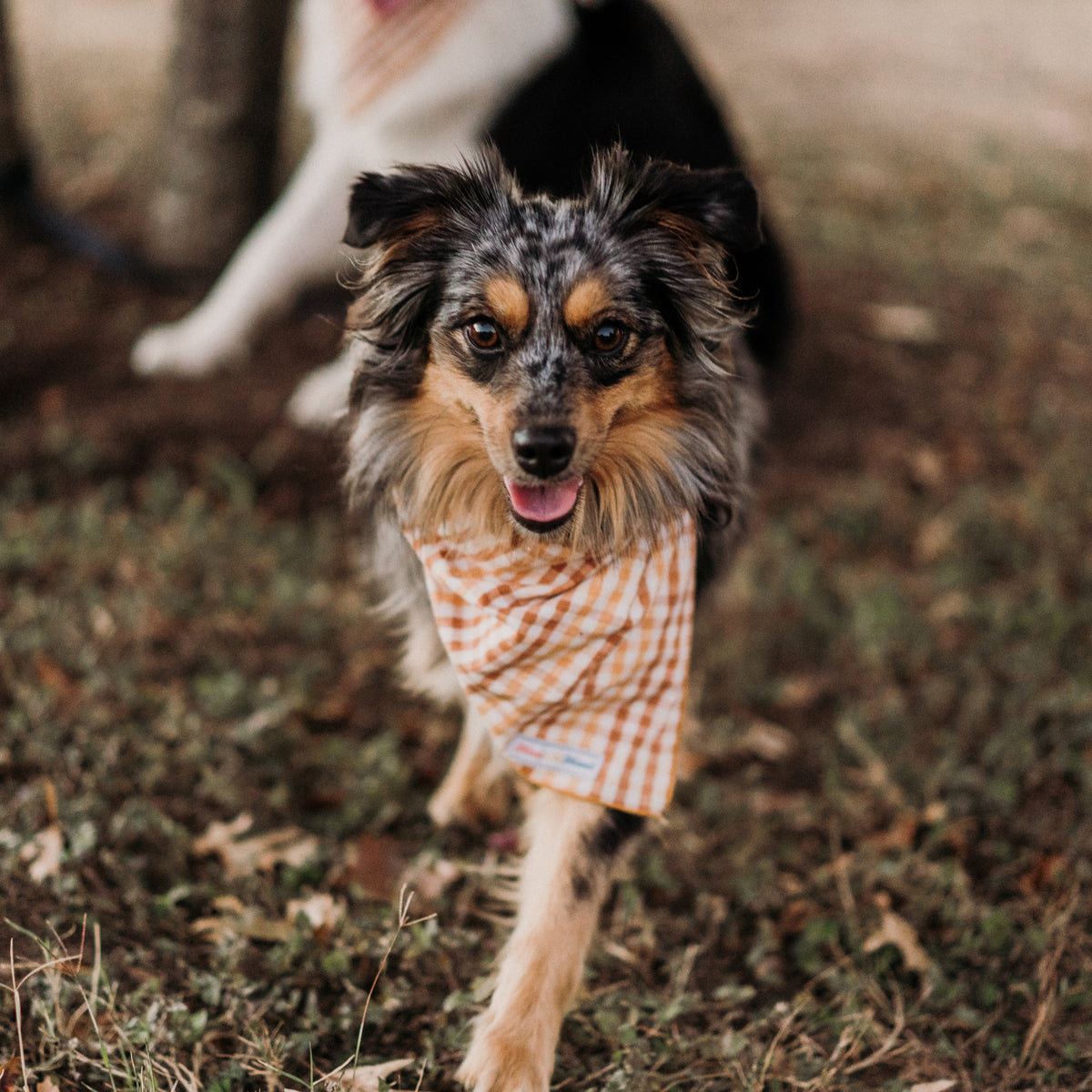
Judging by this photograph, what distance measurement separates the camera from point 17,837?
2504 millimetres

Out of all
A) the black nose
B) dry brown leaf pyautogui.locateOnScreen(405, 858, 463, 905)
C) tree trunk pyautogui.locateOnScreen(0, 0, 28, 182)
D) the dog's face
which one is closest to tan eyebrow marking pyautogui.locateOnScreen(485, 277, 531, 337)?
the dog's face

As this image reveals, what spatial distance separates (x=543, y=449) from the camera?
2100mm

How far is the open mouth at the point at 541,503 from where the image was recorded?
2240mm

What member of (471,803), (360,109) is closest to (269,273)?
(360,109)

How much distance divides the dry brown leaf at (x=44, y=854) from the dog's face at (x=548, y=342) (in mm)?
1234

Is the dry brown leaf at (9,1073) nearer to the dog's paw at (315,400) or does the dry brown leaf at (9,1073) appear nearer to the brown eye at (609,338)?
the brown eye at (609,338)

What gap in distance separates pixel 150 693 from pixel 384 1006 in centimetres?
131

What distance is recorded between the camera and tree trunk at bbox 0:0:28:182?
4656mm

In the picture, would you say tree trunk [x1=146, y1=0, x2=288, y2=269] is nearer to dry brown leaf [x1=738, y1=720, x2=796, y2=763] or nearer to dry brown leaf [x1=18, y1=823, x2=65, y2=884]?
dry brown leaf [x1=18, y1=823, x2=65, y2=884]

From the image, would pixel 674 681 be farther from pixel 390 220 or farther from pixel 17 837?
pixel 17 837

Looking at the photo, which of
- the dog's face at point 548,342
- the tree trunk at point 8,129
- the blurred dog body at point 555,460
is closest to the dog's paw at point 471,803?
the blurred dog body at point 555,460

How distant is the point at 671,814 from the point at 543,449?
1.41 m

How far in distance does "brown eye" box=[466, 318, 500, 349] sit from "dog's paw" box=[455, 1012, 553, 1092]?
1486mm

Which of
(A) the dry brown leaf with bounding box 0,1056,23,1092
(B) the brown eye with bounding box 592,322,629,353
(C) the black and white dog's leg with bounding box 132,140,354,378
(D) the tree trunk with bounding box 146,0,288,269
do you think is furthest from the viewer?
(D) the tree trunk with bounding box 146,0,288,269
